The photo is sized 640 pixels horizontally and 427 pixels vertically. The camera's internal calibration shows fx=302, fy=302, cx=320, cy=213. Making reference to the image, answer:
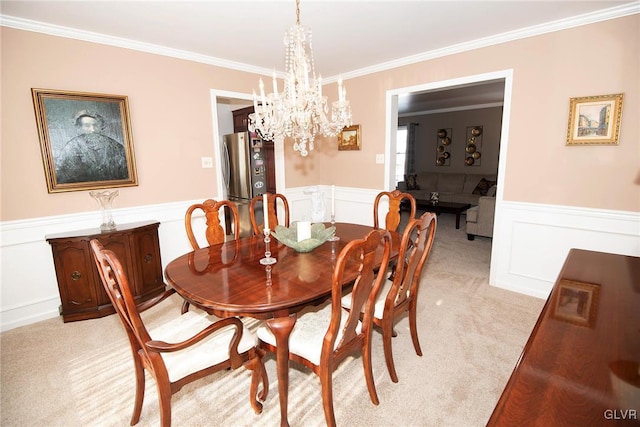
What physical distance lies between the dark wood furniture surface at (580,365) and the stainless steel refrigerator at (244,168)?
13.2 ft

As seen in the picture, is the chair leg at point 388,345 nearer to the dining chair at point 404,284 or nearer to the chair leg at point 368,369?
the dining chair at point 404,284

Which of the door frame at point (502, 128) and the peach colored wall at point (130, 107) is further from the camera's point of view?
the door frame at point (502, 128)

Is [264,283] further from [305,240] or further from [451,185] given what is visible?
[451,185]

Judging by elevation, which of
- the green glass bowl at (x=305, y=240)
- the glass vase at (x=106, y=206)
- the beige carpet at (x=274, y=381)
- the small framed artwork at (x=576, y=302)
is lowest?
the beige carpet at (x=274, y=381)

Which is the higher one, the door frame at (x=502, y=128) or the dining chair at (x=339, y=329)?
the door frame at (x=502, y=128)

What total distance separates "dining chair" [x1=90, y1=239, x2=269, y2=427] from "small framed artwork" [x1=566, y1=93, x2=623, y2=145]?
297 cm

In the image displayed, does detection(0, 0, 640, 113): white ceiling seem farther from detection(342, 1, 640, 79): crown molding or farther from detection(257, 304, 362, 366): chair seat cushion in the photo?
detection(257, 304, 362, 366): chair seat cushion

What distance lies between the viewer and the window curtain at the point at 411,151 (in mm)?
8297

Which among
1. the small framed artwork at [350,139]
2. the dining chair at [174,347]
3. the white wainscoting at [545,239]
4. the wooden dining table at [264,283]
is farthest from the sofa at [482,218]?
the dining chair at [174,347]

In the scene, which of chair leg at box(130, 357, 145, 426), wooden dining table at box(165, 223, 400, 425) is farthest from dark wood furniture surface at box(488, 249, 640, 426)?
chair leg at box(130, 357, 145, 426)

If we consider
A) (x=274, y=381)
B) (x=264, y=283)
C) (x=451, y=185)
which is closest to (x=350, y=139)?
(x=264, y=283)

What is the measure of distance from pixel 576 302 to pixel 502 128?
2271 millimetres

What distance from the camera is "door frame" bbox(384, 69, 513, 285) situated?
2.85 m

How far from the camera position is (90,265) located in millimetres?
2502
